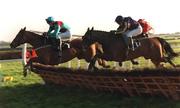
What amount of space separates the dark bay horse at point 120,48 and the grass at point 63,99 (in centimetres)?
120

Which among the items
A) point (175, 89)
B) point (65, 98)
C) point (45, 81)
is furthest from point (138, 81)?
point (45, 81)

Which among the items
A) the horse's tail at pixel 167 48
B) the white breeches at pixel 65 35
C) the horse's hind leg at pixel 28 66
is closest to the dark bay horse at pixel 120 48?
the horse's tail at pixel 167 48

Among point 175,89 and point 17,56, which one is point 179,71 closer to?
point 175,89

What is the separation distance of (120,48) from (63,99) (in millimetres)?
3182

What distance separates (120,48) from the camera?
50.2 ft

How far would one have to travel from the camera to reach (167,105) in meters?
11.2

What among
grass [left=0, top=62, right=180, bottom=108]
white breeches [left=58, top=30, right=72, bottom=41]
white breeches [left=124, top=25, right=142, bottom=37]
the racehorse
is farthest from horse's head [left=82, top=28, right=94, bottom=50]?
grass [left=0, top=62, right=180, bottom=108]

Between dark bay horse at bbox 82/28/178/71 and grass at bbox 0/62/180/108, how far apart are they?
3.94 ft

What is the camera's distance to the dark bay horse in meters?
14.9

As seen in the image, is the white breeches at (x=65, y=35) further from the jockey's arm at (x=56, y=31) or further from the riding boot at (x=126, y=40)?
the riding boot at (x=126, y=40)

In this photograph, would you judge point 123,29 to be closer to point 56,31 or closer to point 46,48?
point 56,31

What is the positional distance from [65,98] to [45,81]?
7.70ft

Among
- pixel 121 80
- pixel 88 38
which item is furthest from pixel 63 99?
pixel 88 38

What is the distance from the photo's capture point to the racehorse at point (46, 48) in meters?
15.8
